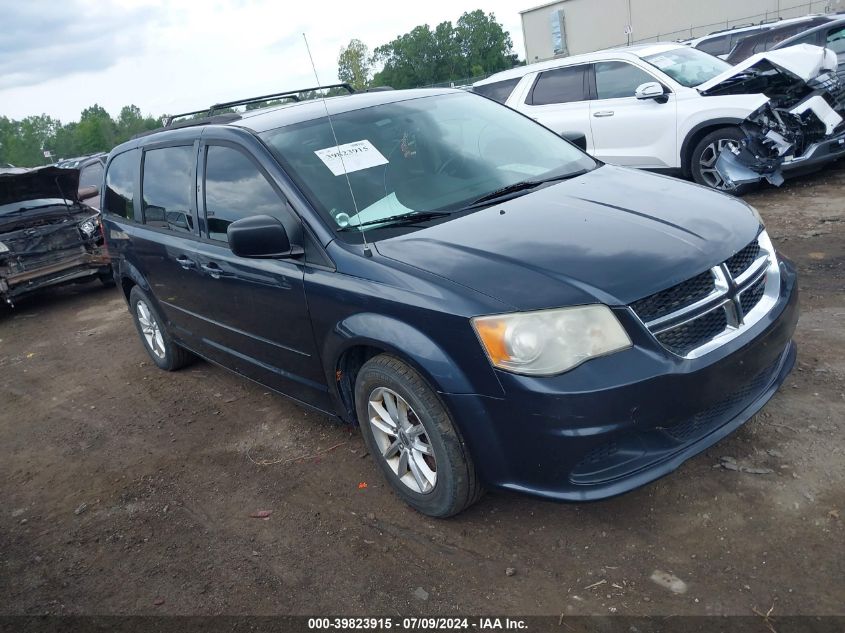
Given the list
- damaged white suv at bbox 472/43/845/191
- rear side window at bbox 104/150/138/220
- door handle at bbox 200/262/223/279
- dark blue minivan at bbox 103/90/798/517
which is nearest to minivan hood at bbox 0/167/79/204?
rear side window at bbox 104/150/138/220

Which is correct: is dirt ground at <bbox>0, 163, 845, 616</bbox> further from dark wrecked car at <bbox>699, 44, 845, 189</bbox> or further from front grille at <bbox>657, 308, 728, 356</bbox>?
dark wrecked car at <bbox>699, 44, 845, 189</bbox>

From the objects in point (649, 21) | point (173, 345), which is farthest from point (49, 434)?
point (649, 21)

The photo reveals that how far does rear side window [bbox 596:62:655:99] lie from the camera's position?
838 cm

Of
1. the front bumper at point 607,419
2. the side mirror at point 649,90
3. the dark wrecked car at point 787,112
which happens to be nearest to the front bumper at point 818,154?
the dark wrecked car at point 787,112

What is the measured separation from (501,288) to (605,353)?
0.45m

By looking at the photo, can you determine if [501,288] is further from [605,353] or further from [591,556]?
[591,556]

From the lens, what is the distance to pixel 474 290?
105 inches

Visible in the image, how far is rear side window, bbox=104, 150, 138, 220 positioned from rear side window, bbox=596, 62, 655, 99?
5.84 meters

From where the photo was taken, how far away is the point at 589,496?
2584mm

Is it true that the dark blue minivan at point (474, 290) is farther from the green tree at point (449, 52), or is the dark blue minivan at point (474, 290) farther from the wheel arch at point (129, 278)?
the green tree at point (449, 52)

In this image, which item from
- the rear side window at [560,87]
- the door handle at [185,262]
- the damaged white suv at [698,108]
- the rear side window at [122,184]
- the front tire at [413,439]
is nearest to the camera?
the front tire at [413,439]

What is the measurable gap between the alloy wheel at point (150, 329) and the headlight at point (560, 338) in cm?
387

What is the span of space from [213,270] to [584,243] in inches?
87.6

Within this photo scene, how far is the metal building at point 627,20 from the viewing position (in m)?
45.0
